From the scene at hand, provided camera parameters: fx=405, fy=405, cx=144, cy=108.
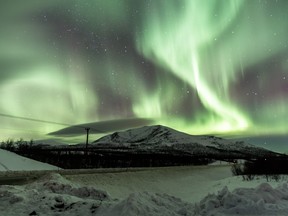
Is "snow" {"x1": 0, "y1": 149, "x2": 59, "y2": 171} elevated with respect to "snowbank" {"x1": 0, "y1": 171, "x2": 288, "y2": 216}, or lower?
elevated

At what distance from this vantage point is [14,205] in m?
13.7

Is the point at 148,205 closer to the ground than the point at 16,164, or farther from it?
closer to the ground

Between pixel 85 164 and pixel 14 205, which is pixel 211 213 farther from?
pixel 85 164

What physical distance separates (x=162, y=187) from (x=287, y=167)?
1342 centimetres

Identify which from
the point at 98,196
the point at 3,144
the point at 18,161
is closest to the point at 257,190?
the point at 98,196

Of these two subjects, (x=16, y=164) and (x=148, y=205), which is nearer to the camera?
(x=148, y=205)

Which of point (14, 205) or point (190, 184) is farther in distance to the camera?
point (190, 184)

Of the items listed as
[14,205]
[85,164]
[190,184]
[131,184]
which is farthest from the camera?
[85,164]

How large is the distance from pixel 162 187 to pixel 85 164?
38626mm

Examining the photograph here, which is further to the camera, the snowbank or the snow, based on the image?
the snow

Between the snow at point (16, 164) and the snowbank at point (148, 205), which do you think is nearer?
the snowbank at point (148, 205)

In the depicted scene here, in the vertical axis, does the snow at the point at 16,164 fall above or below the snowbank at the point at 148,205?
above

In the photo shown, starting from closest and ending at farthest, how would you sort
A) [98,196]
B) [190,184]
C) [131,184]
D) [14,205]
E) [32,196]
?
[14,205] < [32,196] < [98,196] < [131,184] < [190,184]

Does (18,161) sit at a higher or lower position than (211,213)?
higher
